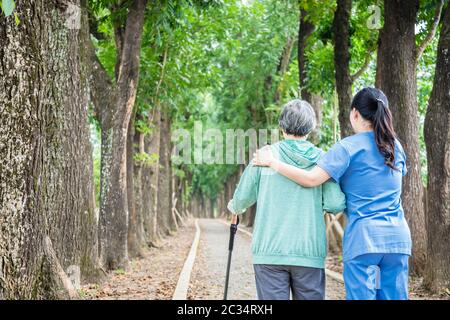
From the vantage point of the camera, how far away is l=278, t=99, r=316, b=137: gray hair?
3963mm

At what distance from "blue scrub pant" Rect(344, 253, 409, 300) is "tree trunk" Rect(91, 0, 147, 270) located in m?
7.62

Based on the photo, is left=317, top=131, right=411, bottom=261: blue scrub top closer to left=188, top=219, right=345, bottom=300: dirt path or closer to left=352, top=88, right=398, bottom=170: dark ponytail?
left=352, top=88, right=398, bottom=170: dark ponytail

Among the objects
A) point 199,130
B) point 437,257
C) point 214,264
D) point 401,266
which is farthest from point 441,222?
point 199,130

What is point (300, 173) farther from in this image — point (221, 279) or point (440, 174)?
point (221, 279)

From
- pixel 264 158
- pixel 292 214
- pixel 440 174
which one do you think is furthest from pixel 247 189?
pixel 440 174

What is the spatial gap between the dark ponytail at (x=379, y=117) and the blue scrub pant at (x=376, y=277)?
644 millimetres

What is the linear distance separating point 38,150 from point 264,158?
2.61 metres

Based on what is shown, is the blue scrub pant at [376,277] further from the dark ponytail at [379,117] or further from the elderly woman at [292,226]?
the dark ponytail at [379,117]

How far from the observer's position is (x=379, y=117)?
150 inches

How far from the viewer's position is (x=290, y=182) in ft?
12.6

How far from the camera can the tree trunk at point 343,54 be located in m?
11.0

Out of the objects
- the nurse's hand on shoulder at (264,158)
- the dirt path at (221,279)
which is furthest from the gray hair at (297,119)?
the dirt path at (221,279)

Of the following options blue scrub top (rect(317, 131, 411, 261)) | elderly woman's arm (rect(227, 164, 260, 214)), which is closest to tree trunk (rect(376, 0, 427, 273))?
blue scrub top (rect(317, 131, 411, 261))
